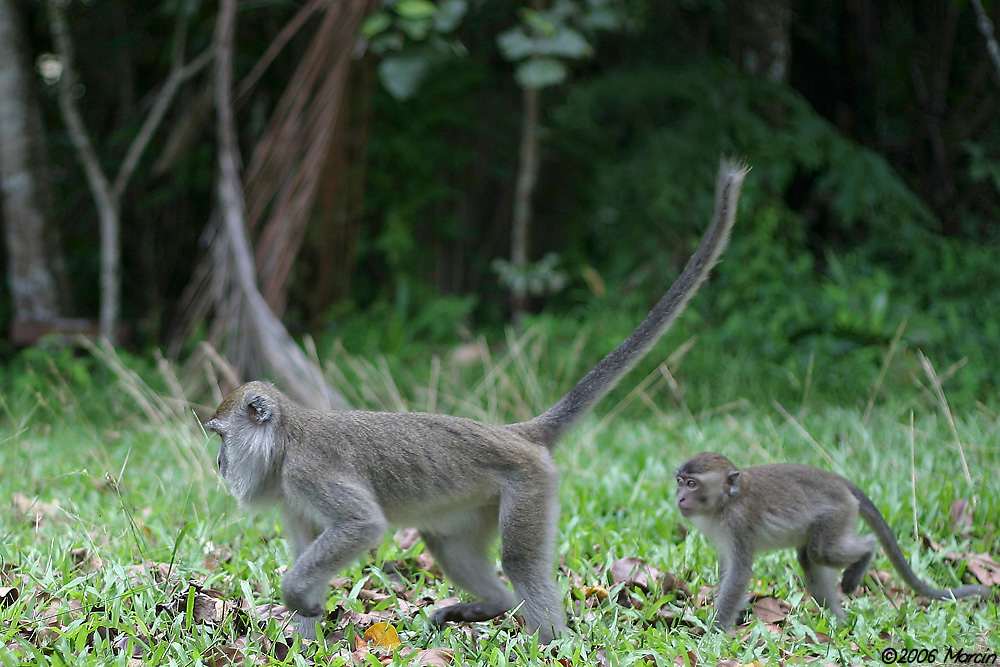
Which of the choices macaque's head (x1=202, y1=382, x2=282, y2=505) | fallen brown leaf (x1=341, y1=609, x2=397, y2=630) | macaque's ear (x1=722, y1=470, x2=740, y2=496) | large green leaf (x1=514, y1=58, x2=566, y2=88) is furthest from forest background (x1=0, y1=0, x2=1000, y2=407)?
macaque's ear (x1=722, y1=470, x2=740, y2=496)

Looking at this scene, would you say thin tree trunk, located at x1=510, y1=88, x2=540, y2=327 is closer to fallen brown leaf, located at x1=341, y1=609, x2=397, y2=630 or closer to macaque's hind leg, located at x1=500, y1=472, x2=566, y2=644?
fallen brown leaf, located at x1=341, y1=609, x2=397, y2=630

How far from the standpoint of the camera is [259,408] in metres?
3.00

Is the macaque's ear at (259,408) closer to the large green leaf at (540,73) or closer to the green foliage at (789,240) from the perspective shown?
the green foliage at (789,240)

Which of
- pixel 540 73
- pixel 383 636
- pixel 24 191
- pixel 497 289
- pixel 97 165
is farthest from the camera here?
pixel 497 289

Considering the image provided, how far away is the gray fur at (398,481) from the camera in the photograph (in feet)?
9.50

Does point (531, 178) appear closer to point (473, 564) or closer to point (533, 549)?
point (473, 564)

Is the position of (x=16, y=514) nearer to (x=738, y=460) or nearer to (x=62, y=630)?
(x=62, y=630)

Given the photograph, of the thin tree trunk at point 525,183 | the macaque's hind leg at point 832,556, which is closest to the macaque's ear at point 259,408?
the macaque's hind leg at point 832,556

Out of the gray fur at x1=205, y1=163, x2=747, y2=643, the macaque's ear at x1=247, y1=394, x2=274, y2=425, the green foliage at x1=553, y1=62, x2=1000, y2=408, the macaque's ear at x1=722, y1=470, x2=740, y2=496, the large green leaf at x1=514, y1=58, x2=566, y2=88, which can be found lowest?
the green foliage at x1=553, y1=62, x2=1000, y2=408

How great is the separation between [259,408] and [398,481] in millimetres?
505

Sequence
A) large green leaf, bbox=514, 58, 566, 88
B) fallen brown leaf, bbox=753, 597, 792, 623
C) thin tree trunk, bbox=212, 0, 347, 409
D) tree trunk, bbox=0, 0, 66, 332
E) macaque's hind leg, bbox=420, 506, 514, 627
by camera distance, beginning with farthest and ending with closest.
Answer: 1. tree trunk, bbox=0, 0, 66, 332
2. large green leaf, bbox=514, 58, 566, 88
3. thin tree trunk, bbox=212, 0, 347, 409
4. fallen brown leaf, bbox=753, 597, 792, 623
5. macaque's hind leg, bbox=420, 506, 514, 627

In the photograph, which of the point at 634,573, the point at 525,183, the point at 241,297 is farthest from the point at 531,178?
the point at 634,573

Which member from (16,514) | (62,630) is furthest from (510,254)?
(62,630)

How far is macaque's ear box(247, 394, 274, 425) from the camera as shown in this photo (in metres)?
2.99
